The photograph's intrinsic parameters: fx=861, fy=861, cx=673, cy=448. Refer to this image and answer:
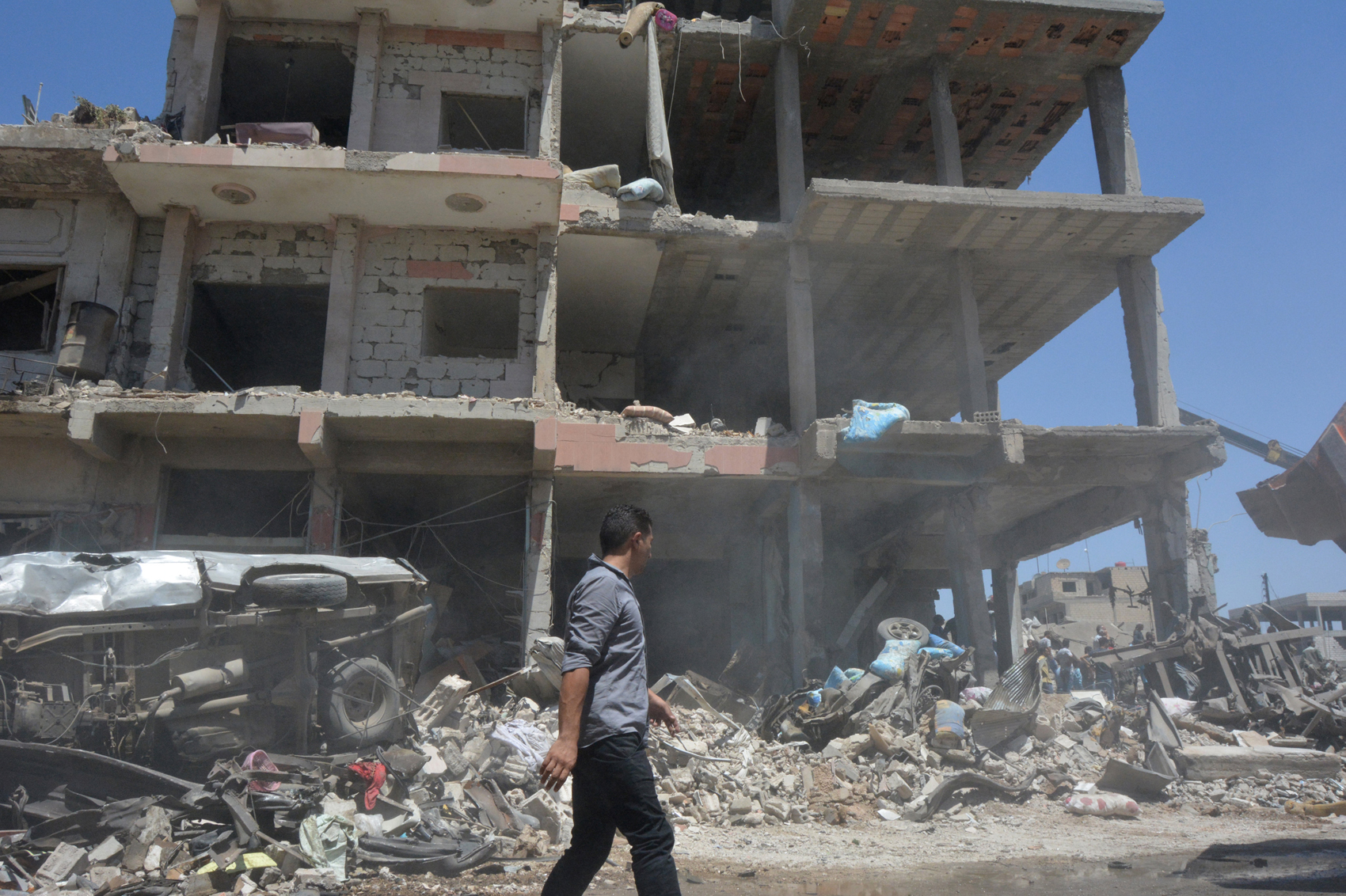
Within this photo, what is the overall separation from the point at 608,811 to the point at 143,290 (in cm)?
1179

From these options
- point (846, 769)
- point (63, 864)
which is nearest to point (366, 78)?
point (63, 864)

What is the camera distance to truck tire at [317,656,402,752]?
6.82m

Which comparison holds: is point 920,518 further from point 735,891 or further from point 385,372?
point 735,891

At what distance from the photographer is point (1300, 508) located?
4422 mm

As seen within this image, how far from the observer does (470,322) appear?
14102 mm

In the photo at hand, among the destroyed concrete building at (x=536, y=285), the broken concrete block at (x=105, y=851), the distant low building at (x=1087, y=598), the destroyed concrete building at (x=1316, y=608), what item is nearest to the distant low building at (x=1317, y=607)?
the destroyed concrete building at (x=1316, y=608)

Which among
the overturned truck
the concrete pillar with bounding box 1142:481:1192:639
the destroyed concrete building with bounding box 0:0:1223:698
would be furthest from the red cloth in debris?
the concrete pillar with bounding box 1142:481:1192:639

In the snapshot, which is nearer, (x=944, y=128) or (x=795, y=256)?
(x=795, y=256)

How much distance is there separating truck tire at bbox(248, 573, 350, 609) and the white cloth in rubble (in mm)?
2356

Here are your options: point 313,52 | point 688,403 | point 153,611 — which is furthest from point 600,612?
point 688,403

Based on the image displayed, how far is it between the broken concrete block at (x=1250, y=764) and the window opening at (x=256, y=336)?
1153 centimetres

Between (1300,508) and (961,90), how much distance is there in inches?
442

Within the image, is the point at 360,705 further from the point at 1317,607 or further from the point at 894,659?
the point at 1317,607

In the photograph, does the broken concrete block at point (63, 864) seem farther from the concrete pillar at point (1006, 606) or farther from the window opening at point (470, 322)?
the concrete pillar at point (1006, 606)
